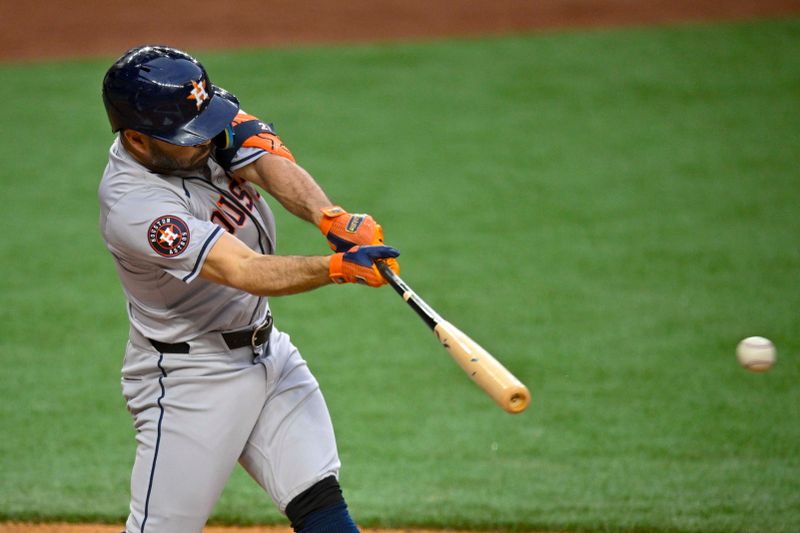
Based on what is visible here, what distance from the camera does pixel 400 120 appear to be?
37.0ft

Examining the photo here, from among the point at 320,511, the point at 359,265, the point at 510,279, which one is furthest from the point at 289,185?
the point at 510,279

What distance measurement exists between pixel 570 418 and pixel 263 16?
10543mm

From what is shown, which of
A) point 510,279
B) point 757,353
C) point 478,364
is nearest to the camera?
point 478,364

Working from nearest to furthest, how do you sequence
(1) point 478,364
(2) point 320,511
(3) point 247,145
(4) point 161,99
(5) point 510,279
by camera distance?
(1) point 478,364
(4) point 161,99
(2) point 320,511
(3) point 247,145
(5) point 510,279

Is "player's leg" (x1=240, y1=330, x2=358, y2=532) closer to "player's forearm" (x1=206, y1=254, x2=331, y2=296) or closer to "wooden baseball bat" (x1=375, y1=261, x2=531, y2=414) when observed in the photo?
"player's forearm" (x1=206, y1=254, x2=331, y2=296)

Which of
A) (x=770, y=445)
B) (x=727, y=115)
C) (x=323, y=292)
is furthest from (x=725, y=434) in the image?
(x=727, y=115)

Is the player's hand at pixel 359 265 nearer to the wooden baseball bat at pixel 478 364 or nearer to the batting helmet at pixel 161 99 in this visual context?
the wooden baseball bat at pixel 478 364

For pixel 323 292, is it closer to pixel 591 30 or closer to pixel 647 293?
pixel 647 293

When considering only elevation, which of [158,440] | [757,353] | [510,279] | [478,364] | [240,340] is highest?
[478,364]

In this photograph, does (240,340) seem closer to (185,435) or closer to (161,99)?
(185,435)

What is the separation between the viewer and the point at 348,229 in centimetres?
355

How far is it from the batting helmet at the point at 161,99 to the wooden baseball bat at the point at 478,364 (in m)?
0.76

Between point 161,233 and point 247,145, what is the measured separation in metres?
0.62

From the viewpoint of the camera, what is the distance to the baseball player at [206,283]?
132 inches
